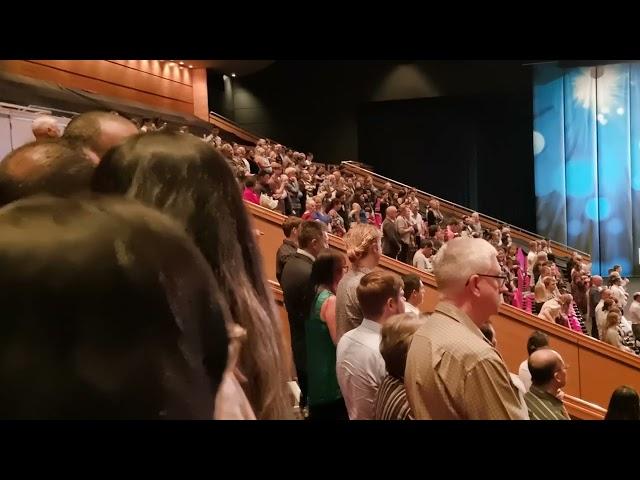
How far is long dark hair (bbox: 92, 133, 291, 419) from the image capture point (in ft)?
2.43

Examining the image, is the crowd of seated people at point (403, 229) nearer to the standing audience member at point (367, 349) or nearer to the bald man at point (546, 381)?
the standing audience member at point (367, 349)

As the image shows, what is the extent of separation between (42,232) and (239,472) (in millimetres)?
493

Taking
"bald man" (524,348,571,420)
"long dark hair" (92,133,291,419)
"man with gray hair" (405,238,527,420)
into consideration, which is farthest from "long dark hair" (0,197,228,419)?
"bald man" (524,348,571,420)

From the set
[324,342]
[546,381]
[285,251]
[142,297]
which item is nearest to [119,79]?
[285,251]

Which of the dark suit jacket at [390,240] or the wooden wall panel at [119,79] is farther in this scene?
the wooden wall panel at [119,79]

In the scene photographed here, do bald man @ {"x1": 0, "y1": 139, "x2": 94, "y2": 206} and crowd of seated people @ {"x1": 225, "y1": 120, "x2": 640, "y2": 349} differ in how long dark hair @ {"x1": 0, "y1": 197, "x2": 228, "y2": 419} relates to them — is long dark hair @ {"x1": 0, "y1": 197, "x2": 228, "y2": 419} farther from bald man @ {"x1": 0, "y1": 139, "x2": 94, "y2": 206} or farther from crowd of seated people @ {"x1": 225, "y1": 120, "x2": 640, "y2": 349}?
crowd of seated people @ {"x1": 225, "y1": 120, "x2": 640, "y2": 349}

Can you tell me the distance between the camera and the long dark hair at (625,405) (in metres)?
2.53

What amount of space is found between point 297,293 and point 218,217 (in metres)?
2.50

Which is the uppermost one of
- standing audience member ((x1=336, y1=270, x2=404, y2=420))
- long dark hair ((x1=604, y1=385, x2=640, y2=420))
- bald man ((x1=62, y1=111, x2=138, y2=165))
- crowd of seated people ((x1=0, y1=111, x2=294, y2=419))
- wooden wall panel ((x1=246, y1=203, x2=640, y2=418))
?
bald man ((x1=62, y1=111, x2=138, y2=165))

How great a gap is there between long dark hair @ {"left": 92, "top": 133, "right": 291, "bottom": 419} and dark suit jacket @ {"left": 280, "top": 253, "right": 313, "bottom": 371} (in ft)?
7.65

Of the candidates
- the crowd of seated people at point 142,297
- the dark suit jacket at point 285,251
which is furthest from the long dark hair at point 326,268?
the crowd of seated people at point 142,297

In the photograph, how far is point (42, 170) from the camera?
33.3 inches

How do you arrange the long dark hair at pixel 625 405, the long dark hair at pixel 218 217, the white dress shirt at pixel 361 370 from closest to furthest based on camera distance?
1. the long dark hair at pixel 218 217
2. the white dress shirt at pixel 361 370
3. the long dark hair at pixel 625 405

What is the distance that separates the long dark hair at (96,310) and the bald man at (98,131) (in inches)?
23.2
